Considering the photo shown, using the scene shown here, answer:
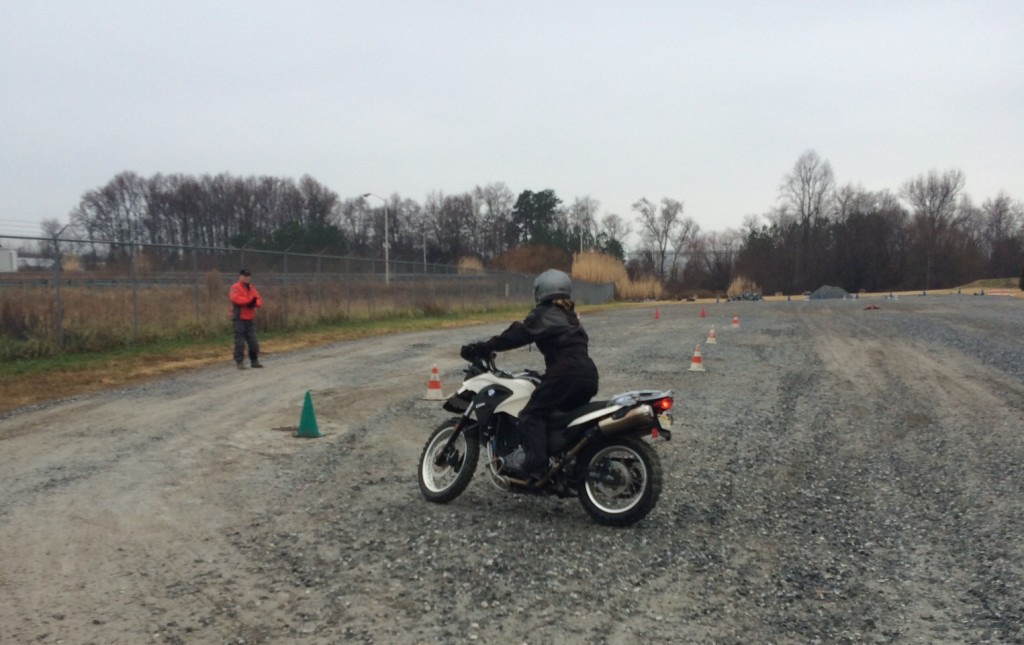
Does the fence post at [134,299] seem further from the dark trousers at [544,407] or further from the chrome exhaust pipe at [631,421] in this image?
the chrome exhaust pipe at [631,421]

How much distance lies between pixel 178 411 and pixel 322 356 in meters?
7.23

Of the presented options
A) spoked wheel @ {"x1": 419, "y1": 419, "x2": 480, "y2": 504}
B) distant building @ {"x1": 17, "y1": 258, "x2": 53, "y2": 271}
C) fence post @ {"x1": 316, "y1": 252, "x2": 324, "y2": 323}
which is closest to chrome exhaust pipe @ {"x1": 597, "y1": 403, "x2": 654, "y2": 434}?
spoked wheel @ {"x1": 419, "y1": 419, "x2": 480, "y2": 504}

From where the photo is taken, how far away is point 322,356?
704 inches

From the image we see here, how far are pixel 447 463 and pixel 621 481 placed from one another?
1.50m

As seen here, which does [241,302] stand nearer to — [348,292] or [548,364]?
[548,364]

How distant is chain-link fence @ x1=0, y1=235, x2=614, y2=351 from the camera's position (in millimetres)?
16531

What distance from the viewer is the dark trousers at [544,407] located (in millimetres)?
5973

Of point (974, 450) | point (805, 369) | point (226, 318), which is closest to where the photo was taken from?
point (974, 450)

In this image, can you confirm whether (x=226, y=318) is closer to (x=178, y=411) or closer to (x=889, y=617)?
(x=178, y=411)

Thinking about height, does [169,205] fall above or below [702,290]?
above

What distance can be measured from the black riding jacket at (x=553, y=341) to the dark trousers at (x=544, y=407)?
2.7 inches

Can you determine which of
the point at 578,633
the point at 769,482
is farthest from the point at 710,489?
the point at 578,633

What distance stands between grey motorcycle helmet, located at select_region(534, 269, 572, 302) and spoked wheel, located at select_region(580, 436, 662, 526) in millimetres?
1202

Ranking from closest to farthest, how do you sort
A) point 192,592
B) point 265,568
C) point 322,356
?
point 192,592 < point 265,568 < point 322,356
